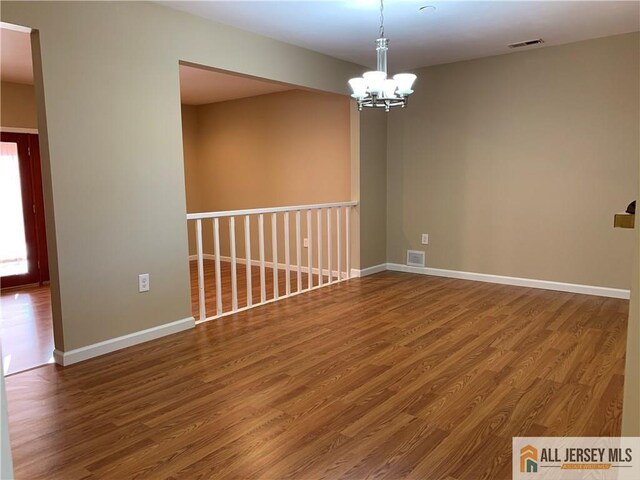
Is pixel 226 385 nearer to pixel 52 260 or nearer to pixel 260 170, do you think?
pixel 52 260

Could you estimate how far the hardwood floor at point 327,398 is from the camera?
190 cm

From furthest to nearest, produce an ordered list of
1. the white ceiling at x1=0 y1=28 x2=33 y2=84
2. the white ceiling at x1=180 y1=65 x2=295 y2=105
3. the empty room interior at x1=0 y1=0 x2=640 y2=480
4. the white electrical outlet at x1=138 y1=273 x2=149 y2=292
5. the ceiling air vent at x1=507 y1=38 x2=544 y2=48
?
the white ceiling at x1=180 y1=65 x2=295 y2=105 < the ceiling air vent at x1=507 y1=38 x2=544 y2=48 < the white ceiling at x1=0 y1=28 x2=33 y2=84 < the white electrical outlet at x1=138 y1=273 x2=149 y2=292 < the empty room interior at x1=0 y1=0 x2=640 y2=480

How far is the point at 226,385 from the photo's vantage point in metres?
2.59

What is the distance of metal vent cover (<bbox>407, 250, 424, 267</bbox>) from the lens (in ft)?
17.9

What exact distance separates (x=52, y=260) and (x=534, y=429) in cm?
278

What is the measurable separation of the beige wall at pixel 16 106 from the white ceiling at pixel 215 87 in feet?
5.50

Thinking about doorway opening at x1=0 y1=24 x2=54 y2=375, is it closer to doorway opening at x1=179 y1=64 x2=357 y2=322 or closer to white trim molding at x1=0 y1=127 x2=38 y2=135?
white trim molding at x1=0 y1=127 x2=38 y2=135

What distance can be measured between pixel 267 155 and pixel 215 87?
3.70 feet

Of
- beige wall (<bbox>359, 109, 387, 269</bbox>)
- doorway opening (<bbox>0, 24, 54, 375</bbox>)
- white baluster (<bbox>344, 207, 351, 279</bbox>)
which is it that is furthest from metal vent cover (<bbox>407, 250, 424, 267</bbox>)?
doorway opening (<bbox>0, 24, 54, 375</bbox>)

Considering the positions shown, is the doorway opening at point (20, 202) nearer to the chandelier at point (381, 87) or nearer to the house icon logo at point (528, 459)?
the chandelier at point (381, 87)

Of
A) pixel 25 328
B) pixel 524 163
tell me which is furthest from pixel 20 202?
pixel 524 163

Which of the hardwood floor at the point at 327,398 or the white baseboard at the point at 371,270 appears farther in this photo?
the white baseboard at the point at 371,270

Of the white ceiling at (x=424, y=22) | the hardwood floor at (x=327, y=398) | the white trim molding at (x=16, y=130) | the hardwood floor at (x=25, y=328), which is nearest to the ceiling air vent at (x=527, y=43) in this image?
the white ceiling at (x=424, y=22)

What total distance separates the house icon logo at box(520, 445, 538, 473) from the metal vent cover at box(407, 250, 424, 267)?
3.54 meters
